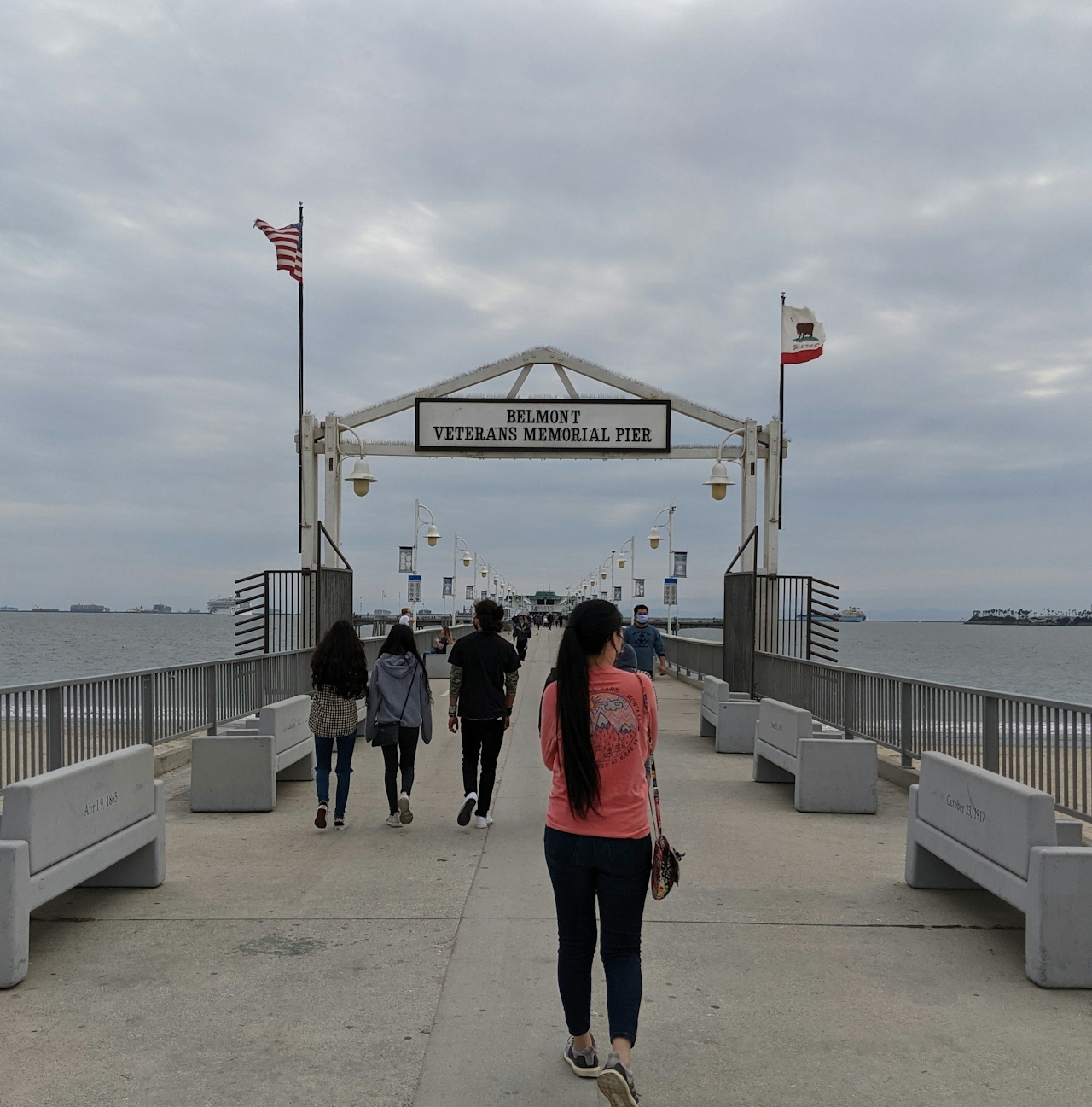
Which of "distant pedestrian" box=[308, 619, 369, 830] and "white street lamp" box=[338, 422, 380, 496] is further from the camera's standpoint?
"white street lamp" box=[338, 422, 380, 496]

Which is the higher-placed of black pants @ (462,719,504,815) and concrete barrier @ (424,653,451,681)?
black pants @ (462,719,504,815)

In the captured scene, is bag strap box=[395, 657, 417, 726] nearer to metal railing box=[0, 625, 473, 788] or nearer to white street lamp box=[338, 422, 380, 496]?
metal railing box=[0, 625, 473, 788]

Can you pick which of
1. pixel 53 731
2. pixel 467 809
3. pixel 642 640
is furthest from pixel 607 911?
pixel 642 640

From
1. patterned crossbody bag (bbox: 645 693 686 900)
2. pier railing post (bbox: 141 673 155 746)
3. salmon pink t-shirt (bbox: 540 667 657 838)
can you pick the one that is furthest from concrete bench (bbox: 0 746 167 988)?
pier railing post (bbox: 141 673 155 746)

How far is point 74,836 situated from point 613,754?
3.57 metres

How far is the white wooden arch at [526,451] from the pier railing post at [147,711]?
18.3ft

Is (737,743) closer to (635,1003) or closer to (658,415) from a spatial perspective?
(658,415)

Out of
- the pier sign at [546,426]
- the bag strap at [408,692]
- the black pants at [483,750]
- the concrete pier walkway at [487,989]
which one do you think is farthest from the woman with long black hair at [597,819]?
the pier sign at [546,426]

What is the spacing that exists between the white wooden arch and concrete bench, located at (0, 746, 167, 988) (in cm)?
1029

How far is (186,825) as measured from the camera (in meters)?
10.0

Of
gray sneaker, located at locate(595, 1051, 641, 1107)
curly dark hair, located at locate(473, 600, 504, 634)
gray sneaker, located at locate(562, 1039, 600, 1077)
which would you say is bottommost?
gray sneaker, located at locate(562, 1039, 600, 1077)

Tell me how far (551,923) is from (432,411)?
1217 cm

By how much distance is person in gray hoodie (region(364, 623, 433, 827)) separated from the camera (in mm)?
9789

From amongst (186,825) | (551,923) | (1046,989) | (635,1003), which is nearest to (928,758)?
(1046,989)
